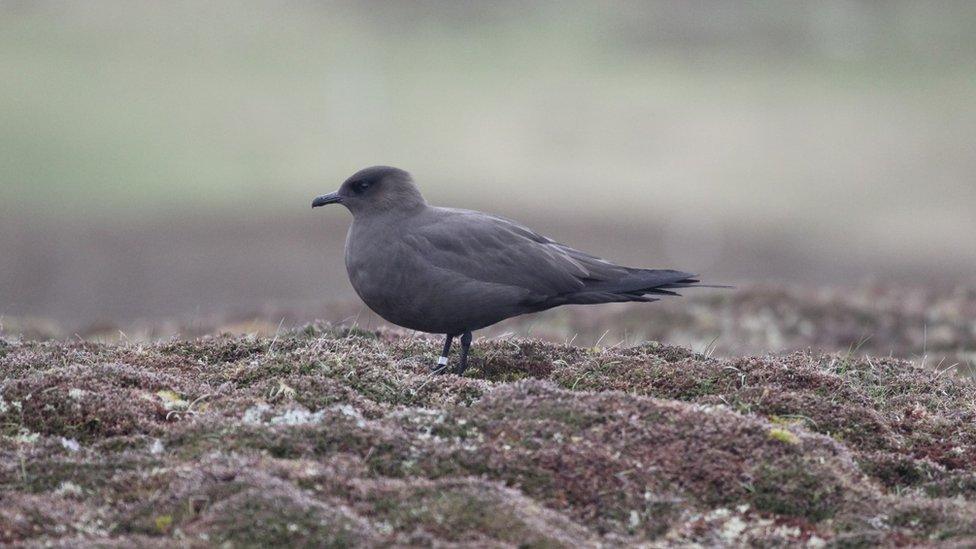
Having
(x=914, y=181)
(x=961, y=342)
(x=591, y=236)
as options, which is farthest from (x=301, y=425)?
(x=914, y=181)

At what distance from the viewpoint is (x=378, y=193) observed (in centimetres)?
978

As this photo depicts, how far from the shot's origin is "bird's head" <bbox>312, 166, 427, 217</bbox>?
9.70 m

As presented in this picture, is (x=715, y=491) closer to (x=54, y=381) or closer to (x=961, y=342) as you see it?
(x=54, y=381)

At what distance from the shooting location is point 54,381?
762cm

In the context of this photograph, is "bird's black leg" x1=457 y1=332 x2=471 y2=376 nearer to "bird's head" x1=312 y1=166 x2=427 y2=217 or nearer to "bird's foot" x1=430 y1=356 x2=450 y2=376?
"bird's foot" x1=430 y1=356 x2=450 y2=376

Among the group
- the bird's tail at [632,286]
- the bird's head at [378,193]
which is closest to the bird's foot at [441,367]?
the bird's tail at [632,286]

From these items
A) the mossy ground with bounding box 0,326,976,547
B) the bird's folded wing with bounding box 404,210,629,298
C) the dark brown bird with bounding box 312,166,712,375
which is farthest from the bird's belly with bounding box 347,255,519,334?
the mossy ground with bounding box 0,326,976,547

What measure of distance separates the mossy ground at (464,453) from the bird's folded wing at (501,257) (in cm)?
79

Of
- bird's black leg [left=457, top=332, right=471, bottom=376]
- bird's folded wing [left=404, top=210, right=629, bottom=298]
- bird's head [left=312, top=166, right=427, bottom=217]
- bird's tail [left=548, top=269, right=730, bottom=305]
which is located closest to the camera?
bird's black leg [left=457, top=332, right=471, bottom=376]

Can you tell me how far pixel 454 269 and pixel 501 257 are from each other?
423mm

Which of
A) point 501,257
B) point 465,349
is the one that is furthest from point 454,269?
point 465,349

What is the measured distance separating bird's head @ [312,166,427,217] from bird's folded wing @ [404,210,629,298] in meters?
0.34

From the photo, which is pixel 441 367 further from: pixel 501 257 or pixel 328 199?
pixel 328 199

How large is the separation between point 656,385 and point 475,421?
1.72m
